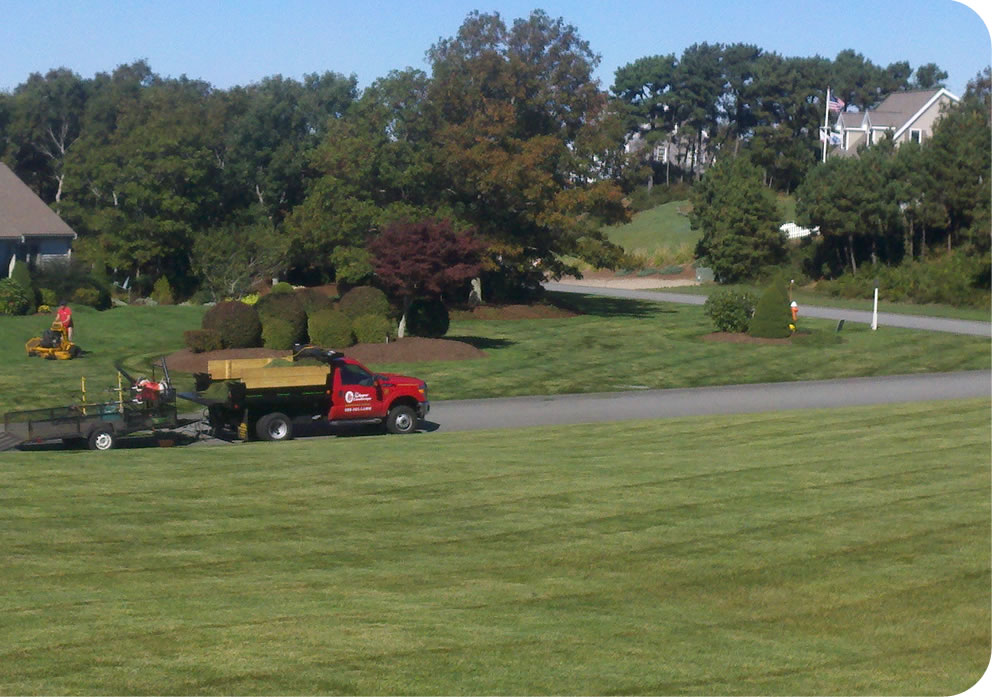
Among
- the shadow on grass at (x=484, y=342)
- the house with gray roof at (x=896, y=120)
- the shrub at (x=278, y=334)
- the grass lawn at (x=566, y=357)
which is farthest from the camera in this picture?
the house with gray roof at (x=896, y=120)

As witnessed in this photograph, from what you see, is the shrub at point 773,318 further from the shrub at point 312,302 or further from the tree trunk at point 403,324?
the shrub at point 312,302

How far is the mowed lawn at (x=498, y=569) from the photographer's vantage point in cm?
1026

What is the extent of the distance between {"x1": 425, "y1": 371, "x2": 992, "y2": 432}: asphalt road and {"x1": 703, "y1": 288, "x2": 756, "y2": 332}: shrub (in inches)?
381

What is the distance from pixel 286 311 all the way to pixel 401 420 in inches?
556

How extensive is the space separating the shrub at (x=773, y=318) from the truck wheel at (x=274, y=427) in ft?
78.5

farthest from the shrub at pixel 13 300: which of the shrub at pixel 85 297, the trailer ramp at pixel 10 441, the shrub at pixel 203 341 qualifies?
the trailer ramp at pixel 10 441

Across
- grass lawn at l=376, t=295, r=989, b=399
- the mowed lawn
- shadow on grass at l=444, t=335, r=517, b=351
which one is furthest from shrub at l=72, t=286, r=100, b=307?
the mowed lawn

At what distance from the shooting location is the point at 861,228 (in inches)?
2781

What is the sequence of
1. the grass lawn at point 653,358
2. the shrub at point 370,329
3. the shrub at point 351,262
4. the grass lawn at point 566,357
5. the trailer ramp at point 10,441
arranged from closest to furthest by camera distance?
the trailer ramp at point 10,441 < the grass lawn at point 566,357 < the grass lawn at point 653,358 < the shrub at point 370,329 < the shrub at point 351,262

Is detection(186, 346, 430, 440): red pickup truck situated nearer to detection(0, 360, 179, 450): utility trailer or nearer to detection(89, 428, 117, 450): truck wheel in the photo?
detection(0, 360, 179, 450): utility trailer

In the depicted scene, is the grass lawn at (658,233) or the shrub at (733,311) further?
the grass lawn at (658,233)

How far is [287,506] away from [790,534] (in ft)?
22.7

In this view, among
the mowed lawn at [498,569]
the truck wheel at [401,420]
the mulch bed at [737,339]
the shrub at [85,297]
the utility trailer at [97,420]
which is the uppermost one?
the shrub at [85,297]

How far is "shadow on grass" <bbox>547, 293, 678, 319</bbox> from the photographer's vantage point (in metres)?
57.8
